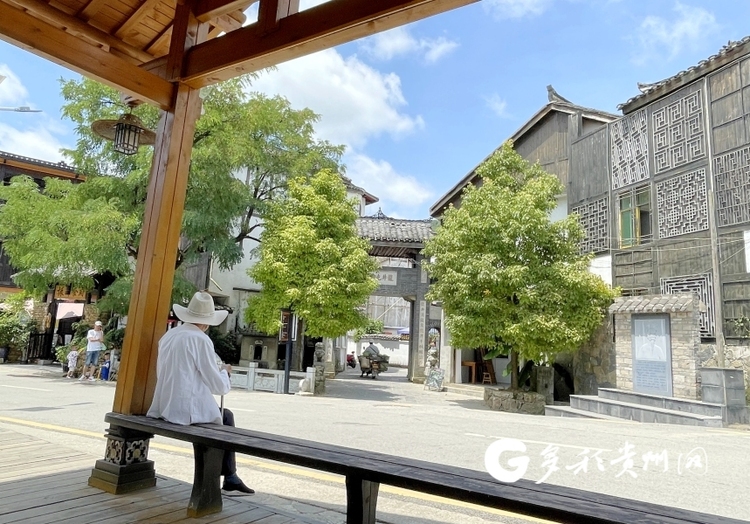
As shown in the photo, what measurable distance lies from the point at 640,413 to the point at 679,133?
7016mm

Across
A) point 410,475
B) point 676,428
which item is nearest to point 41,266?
point 410,475

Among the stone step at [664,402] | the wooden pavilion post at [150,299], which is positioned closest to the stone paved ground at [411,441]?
the stone step at [664,402]

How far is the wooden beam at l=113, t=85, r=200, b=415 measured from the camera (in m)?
3.69

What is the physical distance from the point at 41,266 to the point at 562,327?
13387 mm

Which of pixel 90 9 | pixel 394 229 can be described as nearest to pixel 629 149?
pixel 394 229

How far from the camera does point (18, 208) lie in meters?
13.6

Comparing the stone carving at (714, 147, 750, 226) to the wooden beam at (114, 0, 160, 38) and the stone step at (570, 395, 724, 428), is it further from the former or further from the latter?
the wooden beam at (114, 0, 160, 38)

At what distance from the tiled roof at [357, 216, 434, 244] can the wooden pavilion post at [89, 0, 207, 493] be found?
666 inches

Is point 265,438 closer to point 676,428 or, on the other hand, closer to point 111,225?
point 676,428

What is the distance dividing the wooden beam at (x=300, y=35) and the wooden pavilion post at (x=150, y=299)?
0.28 meters

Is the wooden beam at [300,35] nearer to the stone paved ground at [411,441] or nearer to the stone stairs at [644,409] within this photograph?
the stone paved ground at [411,441]

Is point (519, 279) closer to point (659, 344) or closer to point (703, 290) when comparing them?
point (659, 344)

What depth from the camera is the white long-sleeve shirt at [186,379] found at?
3.46 m

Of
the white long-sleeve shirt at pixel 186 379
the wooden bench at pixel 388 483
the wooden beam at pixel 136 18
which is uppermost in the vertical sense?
the wooden beam at pixel 136 18
